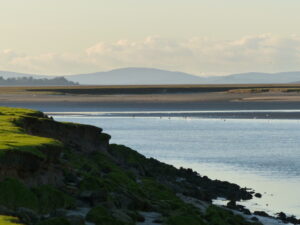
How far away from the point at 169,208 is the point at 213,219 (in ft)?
5.32

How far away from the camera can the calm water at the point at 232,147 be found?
37628mm

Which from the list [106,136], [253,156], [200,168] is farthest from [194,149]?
[106,136]

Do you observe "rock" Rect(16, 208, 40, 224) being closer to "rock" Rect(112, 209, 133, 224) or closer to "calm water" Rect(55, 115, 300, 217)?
"rock" Rect(112, 209, 133, 224)

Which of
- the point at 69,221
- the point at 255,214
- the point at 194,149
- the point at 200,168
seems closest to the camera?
the point at 69,221

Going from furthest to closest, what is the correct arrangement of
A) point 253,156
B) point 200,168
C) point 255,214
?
point 253,156 < point 200,168 < point 255,214

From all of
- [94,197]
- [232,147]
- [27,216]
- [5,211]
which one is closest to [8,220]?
[27,216]

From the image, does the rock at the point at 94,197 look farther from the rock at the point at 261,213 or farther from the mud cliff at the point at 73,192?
the rock at the point at 261,213

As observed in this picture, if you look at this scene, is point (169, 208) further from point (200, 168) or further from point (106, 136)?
point (200, 168)

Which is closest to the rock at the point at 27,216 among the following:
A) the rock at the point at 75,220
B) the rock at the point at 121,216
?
the rock at the point at 75,220

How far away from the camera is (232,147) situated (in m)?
58.7

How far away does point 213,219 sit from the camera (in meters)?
24.9

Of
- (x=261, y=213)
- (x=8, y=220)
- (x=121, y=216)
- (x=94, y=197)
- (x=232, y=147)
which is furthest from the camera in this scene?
(x=232, y=147)

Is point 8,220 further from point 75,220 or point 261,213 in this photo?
point 261,213

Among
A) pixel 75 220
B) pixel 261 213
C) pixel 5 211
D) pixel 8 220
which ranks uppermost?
pixel 8 220
